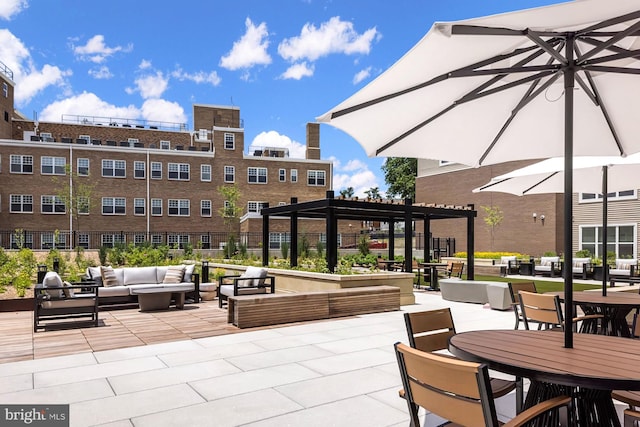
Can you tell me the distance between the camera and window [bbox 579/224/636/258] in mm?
25078

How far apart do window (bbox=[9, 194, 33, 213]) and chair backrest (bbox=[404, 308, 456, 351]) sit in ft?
130

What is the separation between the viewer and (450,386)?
2.44 m

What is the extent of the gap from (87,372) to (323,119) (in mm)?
4254

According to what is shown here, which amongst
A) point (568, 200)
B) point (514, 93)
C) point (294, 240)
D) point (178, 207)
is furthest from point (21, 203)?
point (568, 200)

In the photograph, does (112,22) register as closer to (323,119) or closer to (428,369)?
(323,119)

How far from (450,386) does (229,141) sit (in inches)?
1636

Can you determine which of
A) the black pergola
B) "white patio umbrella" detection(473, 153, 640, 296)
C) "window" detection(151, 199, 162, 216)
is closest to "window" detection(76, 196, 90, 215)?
"window" detection(151, 199, 162, 216)

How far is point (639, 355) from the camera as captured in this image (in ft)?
10.5

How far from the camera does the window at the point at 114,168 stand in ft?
125

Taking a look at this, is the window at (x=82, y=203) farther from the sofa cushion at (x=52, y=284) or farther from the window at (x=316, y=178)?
the sofa cushion at (x=52, y=284)

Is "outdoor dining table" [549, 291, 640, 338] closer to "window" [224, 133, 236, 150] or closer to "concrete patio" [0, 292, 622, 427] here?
"concrete patio" [0, 292, 622, 427]

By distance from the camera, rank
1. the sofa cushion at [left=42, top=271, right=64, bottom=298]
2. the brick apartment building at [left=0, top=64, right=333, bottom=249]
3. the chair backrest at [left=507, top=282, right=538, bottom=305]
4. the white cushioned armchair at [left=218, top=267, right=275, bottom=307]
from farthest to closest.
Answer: the brick apartment building at [left=0, top=64, right=333, bottom=249] → the white cushioned armchair at [left=218, top=267, right=275, bottom=307] → the sofa cushion at [left=42, top=271, right=64, bottom=298] → the chair backrest at [left=507, top=282, right=538, bottom=305]

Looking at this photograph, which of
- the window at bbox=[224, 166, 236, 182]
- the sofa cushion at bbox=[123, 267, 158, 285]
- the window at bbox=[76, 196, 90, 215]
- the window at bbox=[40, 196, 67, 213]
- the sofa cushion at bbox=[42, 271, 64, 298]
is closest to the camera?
the sofa cushion at bbox=[42, 271, 64, 298]

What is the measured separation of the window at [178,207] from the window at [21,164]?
10.7 metres
